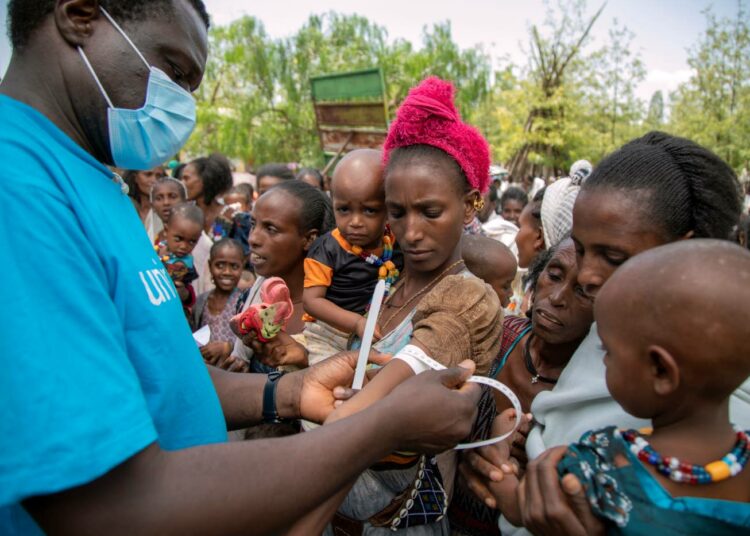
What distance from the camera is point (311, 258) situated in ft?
8.51

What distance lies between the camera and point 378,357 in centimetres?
168

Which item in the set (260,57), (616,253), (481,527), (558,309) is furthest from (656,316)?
(260,57)

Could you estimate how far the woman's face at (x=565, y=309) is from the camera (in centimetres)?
178

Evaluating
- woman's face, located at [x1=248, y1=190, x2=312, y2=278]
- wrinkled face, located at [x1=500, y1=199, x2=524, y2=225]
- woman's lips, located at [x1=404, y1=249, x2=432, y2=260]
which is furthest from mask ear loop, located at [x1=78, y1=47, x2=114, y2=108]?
wrinkled face, located at [x1=500, y1=199, x2=524, y2=225]

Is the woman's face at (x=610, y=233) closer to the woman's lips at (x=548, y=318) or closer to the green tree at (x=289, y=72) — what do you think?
the woman's lips at (x=548, y=318)

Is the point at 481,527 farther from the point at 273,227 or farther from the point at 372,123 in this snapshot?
the point at 372,123

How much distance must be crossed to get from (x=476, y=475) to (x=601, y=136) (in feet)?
68.3

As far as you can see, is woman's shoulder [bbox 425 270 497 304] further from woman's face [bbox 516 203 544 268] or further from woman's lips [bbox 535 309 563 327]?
woman's face [bbox 516 203 544 268]

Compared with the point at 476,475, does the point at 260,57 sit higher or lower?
higher

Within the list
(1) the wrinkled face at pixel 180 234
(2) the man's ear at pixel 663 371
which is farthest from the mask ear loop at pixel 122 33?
(1) the wrinkled face at pixel 180 234

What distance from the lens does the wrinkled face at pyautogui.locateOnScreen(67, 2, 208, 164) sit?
1.15 metres

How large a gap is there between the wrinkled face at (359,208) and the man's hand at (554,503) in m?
1.41

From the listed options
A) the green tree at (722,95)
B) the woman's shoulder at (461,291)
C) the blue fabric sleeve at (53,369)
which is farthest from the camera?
the green tree at (722,95)

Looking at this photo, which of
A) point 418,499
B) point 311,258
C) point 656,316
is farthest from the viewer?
point 311,258
